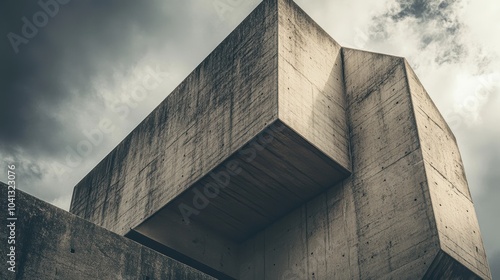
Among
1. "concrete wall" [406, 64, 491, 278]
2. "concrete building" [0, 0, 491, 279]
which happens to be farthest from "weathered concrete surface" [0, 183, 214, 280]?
"concrete wall" [406, 64, 491, 278]

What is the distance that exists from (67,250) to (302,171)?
696 centimetres

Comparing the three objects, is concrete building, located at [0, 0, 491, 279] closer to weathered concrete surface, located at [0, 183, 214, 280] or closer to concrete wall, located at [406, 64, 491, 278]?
concrete wall, located at [406, 64, 491, 278]

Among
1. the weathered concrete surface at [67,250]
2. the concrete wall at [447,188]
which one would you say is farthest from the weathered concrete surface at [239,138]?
the weathered concrete surface at [67,250]

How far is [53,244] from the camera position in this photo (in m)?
9.80

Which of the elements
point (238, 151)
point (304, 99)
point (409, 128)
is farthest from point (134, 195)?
point (409, 128)

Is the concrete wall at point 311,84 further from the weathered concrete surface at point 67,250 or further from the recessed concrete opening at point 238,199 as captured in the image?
the weathered concrete surface at point 67,250

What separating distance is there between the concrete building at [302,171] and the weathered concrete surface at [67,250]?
2228mm

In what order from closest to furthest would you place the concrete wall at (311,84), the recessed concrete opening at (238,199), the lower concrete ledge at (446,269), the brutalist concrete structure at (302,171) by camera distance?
the lower concrete ledge at (446,269), the brutalist concrete structure at (302,171), the recessed concrete opening at (238,199), the concrete wall at (311,84)

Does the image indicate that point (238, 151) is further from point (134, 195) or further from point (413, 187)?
point (134, 195)

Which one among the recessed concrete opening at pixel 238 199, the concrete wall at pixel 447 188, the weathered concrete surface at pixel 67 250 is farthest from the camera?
the recessed concrete opening at pixel 238 199

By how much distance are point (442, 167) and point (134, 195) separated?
9764mm

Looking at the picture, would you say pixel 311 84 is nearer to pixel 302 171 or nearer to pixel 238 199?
pixel 302 171

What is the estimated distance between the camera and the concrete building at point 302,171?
1353 centimetres

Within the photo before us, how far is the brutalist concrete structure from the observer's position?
1353cm
